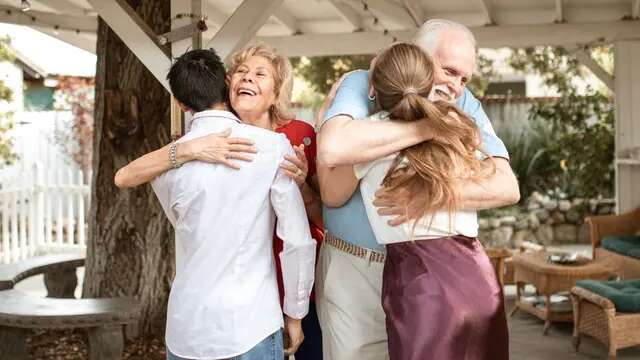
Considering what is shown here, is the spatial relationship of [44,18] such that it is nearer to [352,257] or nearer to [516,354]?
[516,354]

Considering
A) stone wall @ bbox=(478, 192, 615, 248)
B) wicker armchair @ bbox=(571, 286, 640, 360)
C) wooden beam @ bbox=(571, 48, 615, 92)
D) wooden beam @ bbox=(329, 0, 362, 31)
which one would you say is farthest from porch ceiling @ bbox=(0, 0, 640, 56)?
stone wall @ bbox=(478, 192, 615, 248)

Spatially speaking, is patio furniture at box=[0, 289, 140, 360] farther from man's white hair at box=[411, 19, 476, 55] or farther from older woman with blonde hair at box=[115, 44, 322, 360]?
man's white hair at box=[411, 19, 476, 55]

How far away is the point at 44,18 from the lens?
745cm

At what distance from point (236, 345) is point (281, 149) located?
1.69 ft

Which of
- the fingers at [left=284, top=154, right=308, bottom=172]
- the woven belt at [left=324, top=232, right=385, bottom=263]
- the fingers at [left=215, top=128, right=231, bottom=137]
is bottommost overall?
the woven belt at [left=324, top=232, right=385, bottom=263]

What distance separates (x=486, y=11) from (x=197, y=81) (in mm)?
5779

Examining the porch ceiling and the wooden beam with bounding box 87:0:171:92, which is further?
the porch ceiling

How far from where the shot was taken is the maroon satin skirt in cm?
207

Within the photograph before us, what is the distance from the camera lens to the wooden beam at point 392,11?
719 cm

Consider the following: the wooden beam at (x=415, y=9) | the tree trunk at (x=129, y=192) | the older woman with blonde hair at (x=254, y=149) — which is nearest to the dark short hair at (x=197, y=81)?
the older woman with blonde hair at (x=254, y=149)

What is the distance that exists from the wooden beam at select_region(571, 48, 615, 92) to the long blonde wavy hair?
6893 mm

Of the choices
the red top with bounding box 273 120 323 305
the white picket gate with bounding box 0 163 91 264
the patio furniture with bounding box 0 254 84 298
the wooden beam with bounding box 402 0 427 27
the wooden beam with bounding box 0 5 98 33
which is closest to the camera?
the red top with bounding box 273 120 323 305

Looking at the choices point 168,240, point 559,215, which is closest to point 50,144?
point 559,215

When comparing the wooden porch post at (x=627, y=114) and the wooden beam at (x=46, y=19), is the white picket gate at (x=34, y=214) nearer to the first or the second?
the wooden beam at (x=46, y=19)
